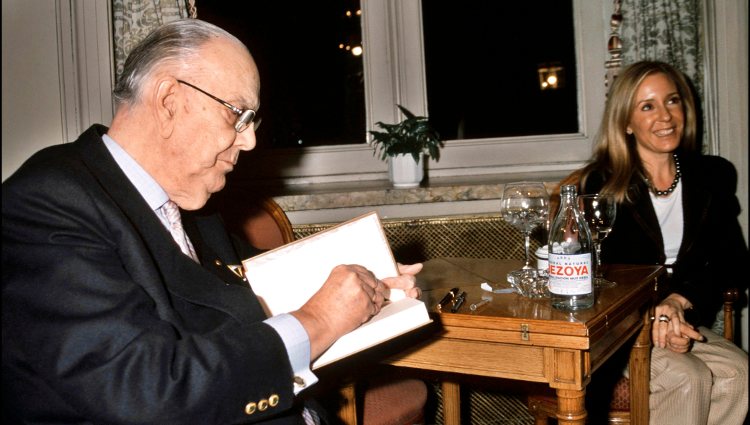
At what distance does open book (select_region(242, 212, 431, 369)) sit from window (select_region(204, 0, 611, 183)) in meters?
1.94

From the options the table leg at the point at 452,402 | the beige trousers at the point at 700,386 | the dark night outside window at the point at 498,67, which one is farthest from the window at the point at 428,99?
the beige trousers at the point at 700,386

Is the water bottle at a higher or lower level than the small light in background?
lower

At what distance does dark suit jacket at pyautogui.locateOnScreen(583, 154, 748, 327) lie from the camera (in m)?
2.45

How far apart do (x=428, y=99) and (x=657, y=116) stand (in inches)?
46.1

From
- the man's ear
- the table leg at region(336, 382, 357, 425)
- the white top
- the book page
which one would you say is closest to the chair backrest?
the table leg at region(336, 382, 357, 425)

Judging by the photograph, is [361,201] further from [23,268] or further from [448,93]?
[23,268]

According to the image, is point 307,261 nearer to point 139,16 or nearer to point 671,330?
point 671,330

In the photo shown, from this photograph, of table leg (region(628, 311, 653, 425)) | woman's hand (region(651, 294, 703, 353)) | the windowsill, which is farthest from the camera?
the windowsill

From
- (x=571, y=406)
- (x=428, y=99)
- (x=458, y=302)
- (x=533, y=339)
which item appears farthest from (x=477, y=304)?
(x=428, y=99)

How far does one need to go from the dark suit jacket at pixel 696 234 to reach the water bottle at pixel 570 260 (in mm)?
908

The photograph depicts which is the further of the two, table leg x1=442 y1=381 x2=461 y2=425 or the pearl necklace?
the pearl necklace

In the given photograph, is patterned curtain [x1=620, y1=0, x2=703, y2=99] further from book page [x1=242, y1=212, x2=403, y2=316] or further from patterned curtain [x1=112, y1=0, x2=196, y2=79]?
book page [x1=242, y1=212, x2=403, y2=316]

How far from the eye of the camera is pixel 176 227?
1411 millimetres

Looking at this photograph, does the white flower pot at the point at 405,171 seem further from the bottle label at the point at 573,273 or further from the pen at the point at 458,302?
the bottle label at the point at 573,273
